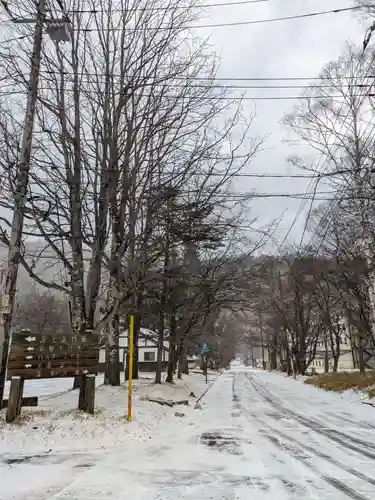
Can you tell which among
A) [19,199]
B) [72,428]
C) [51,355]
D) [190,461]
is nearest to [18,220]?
[19,199]

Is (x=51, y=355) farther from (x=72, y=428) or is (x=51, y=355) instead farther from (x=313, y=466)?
(x=313, y=466)

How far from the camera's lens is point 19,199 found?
29.7 ft

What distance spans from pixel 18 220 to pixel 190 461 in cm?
588

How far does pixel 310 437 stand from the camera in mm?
9438

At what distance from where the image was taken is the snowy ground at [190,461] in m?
5.15

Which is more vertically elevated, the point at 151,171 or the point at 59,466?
the point at 151,171

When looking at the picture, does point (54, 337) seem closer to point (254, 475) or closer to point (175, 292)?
point (254, 475)

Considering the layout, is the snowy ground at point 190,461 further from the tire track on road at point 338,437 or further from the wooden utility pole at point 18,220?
the wooden utility pole at point 18,220

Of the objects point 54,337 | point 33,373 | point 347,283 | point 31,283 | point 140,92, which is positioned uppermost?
point 140,92

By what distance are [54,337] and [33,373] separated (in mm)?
910

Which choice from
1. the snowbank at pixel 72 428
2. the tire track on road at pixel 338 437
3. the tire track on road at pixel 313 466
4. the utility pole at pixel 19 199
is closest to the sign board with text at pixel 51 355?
the utility pole at pixel 19 199

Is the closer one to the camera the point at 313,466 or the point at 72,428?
the point at 313,466

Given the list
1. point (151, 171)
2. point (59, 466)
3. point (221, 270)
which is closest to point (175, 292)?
point (221, 270)

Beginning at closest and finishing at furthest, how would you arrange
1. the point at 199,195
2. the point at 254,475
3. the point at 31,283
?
the point at 254,475, the point at 199,195, the point at 31,283
